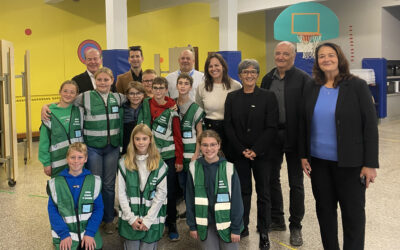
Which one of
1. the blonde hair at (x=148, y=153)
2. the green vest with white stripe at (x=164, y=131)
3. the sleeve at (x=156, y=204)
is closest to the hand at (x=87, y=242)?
the sleeve at (x=156, y=204)

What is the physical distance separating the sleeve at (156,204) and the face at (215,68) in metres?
0.94

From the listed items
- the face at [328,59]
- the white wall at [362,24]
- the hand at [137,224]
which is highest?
the white wall at [362,24]

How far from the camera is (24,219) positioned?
3.81 meters

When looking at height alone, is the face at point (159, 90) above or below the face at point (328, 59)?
below

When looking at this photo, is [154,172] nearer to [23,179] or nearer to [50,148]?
[50,148]

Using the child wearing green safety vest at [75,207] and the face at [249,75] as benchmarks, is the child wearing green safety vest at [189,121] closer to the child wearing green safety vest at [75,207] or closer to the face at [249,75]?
the face at [249,75]

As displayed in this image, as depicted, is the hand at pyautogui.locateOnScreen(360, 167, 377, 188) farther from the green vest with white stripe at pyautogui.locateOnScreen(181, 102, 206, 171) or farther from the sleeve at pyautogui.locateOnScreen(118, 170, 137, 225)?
the sleeve at pyautogui.locateOnScreen(118, 170, 137, 225)

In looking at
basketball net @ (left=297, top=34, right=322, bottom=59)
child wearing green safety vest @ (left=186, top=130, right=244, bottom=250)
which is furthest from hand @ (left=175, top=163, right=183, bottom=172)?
basketball net @ (left=297, top=34, right=322, bottom=59)

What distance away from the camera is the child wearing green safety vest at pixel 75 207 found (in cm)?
267

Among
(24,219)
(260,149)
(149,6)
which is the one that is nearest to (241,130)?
(260,149)

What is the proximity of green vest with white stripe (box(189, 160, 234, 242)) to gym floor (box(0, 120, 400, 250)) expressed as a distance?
0.52 m

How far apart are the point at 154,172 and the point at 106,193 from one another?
0.70 meters

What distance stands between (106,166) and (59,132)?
470mm

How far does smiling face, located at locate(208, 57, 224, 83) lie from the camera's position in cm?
316
